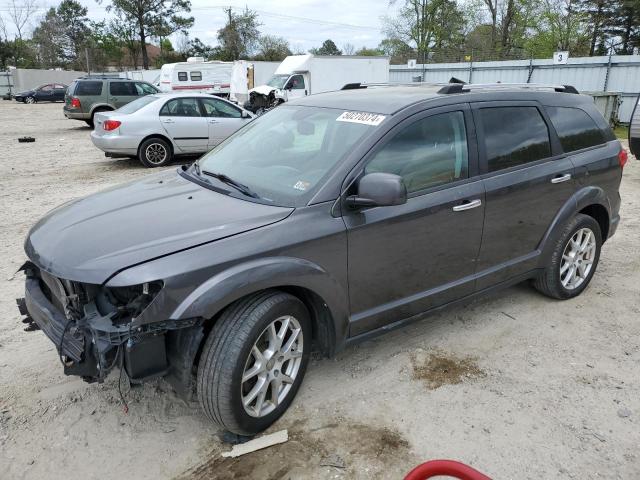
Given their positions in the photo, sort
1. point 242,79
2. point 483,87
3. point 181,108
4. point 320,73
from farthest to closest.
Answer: point 242,79 < point 320,73 < point 181,108 < point 483,87

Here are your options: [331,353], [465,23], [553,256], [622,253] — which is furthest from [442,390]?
[465,23]

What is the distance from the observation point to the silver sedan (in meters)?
10.3

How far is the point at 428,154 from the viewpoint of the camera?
334 cm

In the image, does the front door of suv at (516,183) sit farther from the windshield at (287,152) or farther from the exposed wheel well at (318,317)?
the exposed wheel well at (318,317)

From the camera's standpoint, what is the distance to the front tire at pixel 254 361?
2566mm

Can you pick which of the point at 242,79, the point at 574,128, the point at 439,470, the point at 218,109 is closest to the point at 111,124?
the point at 218,109

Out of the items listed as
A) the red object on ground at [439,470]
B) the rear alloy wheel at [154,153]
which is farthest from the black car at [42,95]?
the red object on ground at [439,470]

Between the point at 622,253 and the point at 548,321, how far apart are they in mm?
2125

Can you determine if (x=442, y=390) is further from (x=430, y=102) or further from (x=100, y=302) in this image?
(x=100, y=302)

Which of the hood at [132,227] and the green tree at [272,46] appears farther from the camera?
the green tree at [272,46]

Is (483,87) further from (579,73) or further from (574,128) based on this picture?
(579,73)

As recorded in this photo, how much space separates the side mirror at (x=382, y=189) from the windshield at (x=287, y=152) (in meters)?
0.29

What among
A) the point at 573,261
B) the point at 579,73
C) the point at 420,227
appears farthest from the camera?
the point at 579,73

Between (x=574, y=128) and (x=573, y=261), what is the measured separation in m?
1.09
